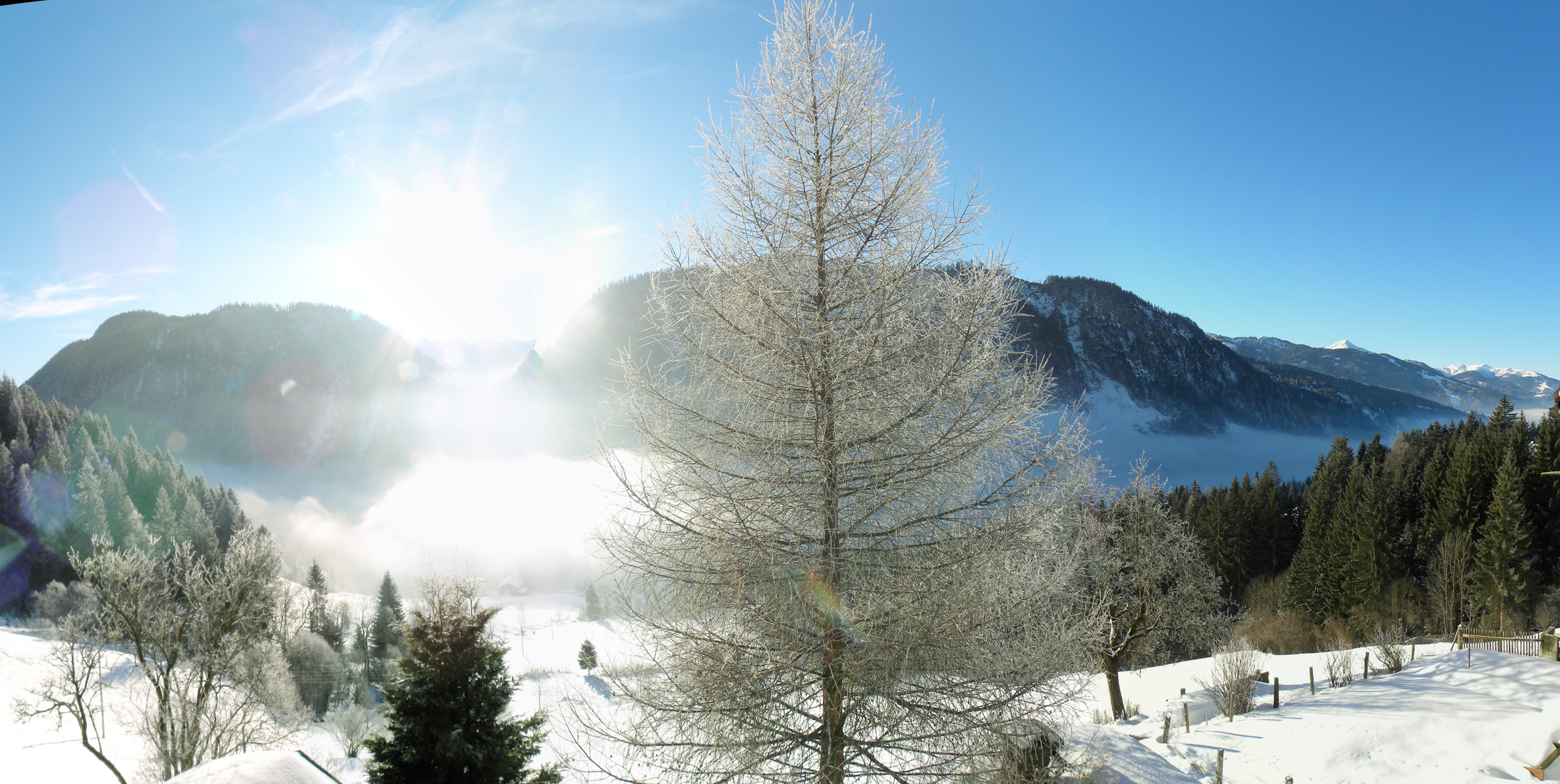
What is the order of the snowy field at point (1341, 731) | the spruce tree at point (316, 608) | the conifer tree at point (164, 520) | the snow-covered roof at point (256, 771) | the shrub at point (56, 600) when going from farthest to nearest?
the conifer tree at point (164, 520) < the spruce tree at point (316, 608) < the shrub at point (56, 600) < the snowy field at point (1341, 731) < the snow-covered roof at point (256, 771)

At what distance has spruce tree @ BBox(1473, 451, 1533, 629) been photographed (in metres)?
32.8

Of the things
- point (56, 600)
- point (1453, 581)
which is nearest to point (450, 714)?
point (1453, 581)

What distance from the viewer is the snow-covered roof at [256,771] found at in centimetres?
405

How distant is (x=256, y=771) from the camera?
4.15 meters

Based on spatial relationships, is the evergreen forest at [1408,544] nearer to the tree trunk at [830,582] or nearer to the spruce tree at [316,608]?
the tree trunk at [830,582]

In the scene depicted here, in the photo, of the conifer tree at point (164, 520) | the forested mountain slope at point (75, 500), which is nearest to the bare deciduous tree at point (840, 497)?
the forested mountain slope at point (75, 500)

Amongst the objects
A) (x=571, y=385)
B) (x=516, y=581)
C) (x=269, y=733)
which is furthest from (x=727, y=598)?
(x=516, y=581)

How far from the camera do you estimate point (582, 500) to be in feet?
19.1

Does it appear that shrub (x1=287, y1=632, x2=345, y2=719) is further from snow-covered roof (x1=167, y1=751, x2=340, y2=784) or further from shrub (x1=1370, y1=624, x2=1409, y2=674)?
shrub (x1=1370, y1=624, x2=1409, y2=674)

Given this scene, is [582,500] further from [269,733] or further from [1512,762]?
[269,733]

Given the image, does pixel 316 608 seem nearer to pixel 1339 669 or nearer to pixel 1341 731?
pixel 1341 731

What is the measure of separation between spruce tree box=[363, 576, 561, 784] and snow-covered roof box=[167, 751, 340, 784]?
15.8 ft

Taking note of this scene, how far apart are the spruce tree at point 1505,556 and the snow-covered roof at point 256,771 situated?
164 feet

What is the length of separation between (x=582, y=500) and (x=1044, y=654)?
4.24 metres
